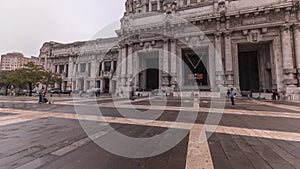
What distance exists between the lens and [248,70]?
33.8 metres

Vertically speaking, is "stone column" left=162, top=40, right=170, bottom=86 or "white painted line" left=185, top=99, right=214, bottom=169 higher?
"stone column" left=162, top=40, right=170, bottom=86

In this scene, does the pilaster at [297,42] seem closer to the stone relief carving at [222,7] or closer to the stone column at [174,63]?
the stone relief carving at [222,7]

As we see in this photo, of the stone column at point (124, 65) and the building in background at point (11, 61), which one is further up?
the building in background at point (11, 61)

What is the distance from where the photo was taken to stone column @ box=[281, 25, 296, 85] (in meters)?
22.0

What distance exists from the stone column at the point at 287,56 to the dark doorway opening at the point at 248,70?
33.1ft

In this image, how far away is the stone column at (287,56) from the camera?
72.1ft

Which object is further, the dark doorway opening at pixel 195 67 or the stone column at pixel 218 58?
the dark doorway opening at pixel 195 67

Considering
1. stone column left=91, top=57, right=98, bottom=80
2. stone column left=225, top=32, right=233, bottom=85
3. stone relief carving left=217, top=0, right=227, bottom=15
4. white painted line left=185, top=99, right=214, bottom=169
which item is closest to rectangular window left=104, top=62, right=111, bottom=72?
stone column left=91, top=57, right=98, bottom=80

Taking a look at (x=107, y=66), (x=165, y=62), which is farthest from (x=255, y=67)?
(x=107, y=66)

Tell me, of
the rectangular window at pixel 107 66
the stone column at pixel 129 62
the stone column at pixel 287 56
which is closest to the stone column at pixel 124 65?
the stone column at pixel 129 62

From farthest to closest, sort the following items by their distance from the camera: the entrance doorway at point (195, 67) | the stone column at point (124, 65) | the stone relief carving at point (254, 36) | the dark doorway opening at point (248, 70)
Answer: the stone column at point (124, 65), the dark doorway opening at point (248, 70), the entrance doorway at point (195, 67), the stone relief carving at point (254, 36)

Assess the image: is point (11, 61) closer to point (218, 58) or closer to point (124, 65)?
point (124, 65)

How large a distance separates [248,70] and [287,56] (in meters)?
11.4

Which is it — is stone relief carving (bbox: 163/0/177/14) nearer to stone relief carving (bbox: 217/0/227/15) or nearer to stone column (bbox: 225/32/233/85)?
stone relief carving (bbox: 217/0/227/15)
